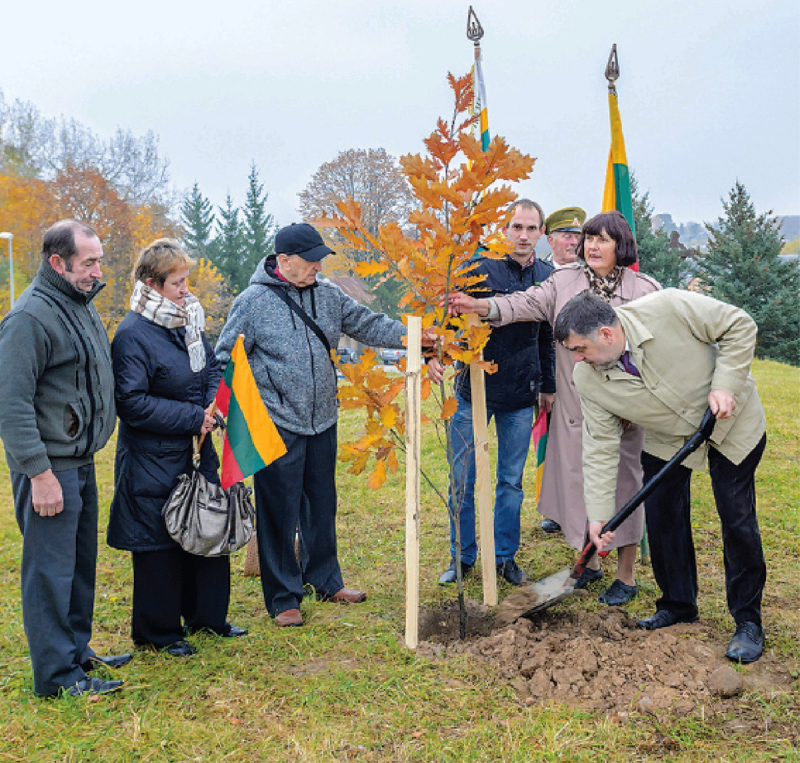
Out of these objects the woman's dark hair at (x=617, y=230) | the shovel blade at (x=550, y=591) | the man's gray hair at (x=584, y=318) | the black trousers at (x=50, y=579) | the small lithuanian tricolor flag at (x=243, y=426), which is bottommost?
the shovel blade at (x=550, y=591)

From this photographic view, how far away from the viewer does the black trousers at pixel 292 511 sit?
3.72m

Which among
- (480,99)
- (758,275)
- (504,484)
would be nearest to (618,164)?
(480,99)

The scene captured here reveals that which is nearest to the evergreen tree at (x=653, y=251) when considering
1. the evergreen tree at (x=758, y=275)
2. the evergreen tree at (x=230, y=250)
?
the evergreen tree at (x=758, y=275)

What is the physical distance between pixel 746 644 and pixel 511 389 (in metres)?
1.74

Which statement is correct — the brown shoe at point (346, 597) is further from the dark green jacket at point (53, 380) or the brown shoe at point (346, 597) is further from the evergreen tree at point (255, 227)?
the evergreen tree at point (255, 227)

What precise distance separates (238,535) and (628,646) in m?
1.93

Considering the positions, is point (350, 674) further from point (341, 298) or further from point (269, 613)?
point (341, 298)

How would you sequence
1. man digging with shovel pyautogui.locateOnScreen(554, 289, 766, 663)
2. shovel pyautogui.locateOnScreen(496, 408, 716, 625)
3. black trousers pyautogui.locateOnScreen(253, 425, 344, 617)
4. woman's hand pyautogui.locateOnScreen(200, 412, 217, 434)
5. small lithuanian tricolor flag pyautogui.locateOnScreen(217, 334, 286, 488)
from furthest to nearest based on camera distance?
black trousers pyautogui.locateOnScreen(253, 425, 344, 617), small lithuanian tricolor flag pyautogui.locateOnScreen(217, 334, 286, 488), woman's hand pyautogui.locateOnScreen(200, 412, 217, 434), shovel pyautogui.locateOnScreen(496, 408, 716, 625), man digging with shovel pyautogui.locateOnScreen(554, 289, 766, 663)

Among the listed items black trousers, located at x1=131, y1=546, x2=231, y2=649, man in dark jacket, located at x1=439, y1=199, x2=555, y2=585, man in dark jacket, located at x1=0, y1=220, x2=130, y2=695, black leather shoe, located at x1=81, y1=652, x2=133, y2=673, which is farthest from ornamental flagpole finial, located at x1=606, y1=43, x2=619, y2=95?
black leather shoe, located at x1=81, y1=652, x2=133, y2=673

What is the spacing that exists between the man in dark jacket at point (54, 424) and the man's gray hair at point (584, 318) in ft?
6.59

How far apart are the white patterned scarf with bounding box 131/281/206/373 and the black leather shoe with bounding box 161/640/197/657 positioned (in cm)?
134

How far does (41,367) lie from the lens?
9.17 feet

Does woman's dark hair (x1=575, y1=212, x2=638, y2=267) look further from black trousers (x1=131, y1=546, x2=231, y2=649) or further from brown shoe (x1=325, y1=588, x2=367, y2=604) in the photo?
black trousers (x1=131, y1=546, x2=231, y2=649)

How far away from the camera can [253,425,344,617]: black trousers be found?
12.2 feet
